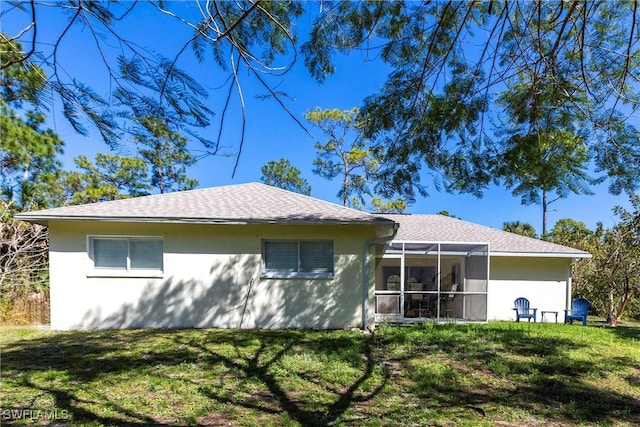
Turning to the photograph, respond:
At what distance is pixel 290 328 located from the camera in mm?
8547

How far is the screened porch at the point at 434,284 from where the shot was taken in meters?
10.5

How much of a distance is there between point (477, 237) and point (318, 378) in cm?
1046

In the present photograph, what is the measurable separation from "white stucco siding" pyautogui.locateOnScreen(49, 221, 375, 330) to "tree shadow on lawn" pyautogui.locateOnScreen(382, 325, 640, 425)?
197 cm

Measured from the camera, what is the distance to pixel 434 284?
1415 centimetres

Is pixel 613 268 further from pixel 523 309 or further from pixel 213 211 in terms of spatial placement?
pixel 213 211

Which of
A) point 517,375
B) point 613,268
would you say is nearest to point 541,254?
point 613,268

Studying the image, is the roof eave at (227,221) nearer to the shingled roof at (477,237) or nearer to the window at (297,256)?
the window at (297,256)

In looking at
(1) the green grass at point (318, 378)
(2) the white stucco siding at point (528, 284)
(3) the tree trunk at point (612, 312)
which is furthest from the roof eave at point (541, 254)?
(1) the green grass at point (318, 378)

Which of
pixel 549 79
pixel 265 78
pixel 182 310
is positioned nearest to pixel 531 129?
pixel 549 79

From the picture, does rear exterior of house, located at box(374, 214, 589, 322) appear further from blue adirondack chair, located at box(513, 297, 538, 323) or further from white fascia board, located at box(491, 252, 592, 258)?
blue adirondack chair, located at box(513, 297, 538, 323)

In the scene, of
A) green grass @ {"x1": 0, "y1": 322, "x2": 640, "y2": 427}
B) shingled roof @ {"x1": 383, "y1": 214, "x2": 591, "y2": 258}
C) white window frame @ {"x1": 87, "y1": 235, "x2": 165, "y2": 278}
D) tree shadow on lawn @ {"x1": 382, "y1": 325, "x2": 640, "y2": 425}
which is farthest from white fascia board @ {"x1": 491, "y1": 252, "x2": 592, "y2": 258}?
white window frame @ {"x1": 87, "y1": 235, "x2": 165, "y2": 278}

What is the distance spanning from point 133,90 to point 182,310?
7.54 m

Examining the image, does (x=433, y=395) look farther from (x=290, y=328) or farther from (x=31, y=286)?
(x=31, y=286)

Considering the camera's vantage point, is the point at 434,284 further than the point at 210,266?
Yes
